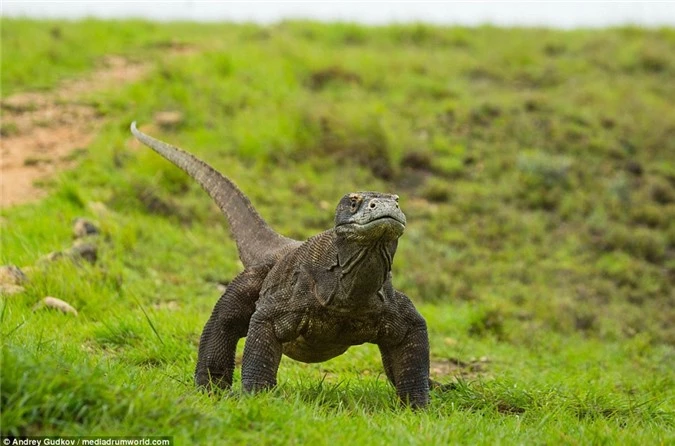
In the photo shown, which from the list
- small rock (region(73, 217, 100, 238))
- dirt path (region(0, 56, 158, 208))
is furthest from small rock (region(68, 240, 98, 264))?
dirt path (region(0, 56, 158, 208))

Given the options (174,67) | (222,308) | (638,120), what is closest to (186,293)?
(222,308)

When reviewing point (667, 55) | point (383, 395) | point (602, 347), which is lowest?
point (602, 347)

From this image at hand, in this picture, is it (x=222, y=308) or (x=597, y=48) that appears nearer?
(x=222, y=308)

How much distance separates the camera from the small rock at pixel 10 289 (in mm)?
5836

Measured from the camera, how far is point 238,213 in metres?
5.43

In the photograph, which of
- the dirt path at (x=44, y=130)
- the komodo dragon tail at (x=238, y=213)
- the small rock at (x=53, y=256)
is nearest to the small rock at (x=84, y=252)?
the small rock at (x=53, y=256)

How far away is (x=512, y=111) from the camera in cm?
1391

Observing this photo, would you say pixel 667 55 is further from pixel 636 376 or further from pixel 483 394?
pixel 483 394

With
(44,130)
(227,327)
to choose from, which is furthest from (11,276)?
(44,130)

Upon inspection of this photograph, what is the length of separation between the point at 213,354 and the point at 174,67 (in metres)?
9.00

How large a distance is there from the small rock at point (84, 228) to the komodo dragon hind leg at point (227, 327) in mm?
3306

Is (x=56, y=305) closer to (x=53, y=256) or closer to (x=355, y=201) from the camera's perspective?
(x=53, y=256)

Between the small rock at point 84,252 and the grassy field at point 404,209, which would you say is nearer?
the grassy field at point 404,209

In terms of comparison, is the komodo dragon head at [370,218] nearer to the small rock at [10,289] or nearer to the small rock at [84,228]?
the small rock at [10,289]
